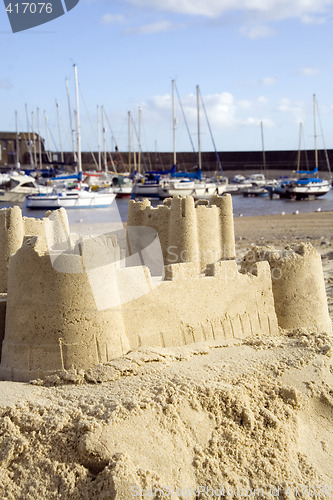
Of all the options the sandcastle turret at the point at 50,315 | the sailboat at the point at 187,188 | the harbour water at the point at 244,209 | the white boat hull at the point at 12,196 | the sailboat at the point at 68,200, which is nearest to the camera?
the sandcastle turret at the point at 50,315

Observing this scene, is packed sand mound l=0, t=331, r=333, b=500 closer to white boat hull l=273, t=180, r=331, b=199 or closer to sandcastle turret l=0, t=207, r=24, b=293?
sandcastle turret l=0, t=207, r=24, b=293

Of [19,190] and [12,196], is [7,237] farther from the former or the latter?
[19,190]

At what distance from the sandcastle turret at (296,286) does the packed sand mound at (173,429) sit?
1.55 meters

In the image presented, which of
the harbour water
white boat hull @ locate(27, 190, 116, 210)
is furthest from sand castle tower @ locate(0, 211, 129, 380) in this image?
white boat hull @ locate(27, 190, 116, 210)

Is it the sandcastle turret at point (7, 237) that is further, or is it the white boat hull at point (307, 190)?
the white boat hull at point (307, 190)

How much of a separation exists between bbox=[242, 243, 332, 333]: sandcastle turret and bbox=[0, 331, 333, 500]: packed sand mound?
1553 millimetres

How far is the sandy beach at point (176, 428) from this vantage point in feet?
21.8

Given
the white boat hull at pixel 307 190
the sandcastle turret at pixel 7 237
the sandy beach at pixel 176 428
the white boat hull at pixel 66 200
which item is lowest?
the sandy beach at pixel 176 428

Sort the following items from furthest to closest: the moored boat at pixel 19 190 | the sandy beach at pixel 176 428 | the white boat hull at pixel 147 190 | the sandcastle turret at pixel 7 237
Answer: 1. the white boat hull at pixel 147 190
2. the moored boat at pixel 19 190
3. the sandcastle turret at pixel 7 237
4. the sandy beach at pixel 176 428

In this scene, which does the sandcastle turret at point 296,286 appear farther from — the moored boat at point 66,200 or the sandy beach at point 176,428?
the moored boat at point 66,200

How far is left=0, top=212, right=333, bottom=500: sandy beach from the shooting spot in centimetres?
665

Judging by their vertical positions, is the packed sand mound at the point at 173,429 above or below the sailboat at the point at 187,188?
below

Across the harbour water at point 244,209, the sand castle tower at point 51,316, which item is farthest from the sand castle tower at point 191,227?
the harbour water at point 244,209

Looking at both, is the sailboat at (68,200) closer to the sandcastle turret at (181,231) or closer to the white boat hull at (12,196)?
the white boat hull at (12,196)
